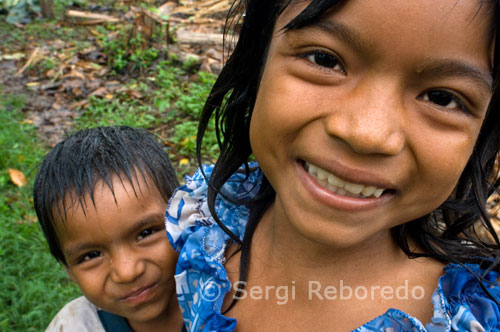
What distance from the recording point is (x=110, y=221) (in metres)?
1.56

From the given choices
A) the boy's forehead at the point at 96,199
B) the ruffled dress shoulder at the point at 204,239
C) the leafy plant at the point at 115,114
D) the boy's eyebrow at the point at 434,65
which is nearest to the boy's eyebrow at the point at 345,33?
the boy's eyebrow at the point at 434,65

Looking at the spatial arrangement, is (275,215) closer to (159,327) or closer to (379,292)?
(379,292)

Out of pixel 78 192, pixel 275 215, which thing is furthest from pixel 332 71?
pixel 78 192

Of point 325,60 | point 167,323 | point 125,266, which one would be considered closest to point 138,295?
point 125,266

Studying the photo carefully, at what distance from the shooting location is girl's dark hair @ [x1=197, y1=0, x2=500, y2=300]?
119 centimetres

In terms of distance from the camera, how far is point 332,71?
0.97 metres

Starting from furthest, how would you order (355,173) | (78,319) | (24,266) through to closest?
1. (24,266)
2. (78,319)
3. (355,173)

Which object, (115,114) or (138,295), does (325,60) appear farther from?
(115,114)

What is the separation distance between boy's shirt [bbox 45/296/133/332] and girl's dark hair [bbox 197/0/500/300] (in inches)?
28.4

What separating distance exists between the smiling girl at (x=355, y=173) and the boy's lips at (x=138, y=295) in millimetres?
196

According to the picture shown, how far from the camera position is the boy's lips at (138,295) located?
1.64 metres

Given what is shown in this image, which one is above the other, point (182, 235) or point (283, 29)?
point (283, 29)

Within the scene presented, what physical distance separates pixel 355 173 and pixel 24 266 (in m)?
2.80

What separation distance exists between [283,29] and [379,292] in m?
0.75
